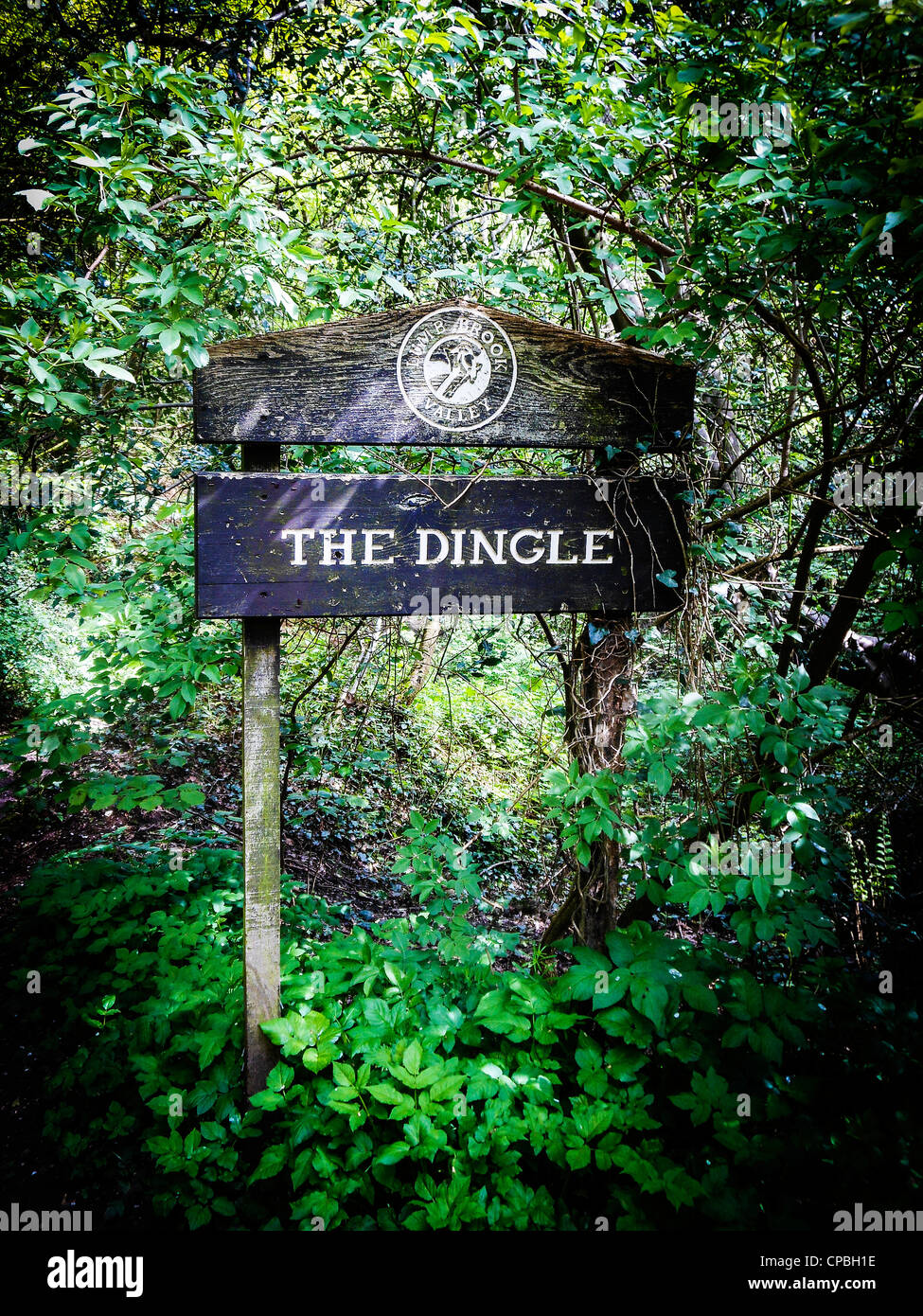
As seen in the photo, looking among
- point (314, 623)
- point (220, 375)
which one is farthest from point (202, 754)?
point (220, 375)

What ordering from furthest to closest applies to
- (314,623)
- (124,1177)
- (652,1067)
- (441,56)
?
(314,623) < (441,56) < (124,1177) < (652,1067)

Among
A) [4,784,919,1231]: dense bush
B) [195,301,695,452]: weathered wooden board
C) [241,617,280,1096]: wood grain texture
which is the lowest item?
[4,784,919,1231]: dense bush

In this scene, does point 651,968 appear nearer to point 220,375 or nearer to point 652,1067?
point 652,1067

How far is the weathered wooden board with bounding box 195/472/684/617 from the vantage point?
2129 mm

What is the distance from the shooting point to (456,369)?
225 centimetres

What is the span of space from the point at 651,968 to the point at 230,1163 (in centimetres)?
153

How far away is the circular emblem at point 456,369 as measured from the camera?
7.25 feet

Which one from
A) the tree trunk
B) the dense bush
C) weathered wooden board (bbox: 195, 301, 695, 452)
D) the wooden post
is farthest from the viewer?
the tree trunk

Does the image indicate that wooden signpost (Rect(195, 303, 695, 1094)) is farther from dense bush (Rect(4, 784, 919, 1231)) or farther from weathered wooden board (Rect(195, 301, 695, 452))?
dense bush (Rect(4, 784, 919, 1231))

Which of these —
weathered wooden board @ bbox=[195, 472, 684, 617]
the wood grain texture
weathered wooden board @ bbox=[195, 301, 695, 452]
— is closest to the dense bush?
the wood grain texture

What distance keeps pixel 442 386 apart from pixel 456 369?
2.9 inches

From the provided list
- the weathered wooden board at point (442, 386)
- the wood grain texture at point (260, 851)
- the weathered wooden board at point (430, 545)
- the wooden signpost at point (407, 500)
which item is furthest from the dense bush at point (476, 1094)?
the weathered wooden board at point (442, 386)

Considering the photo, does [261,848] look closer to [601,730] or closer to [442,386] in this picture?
[601,730]
